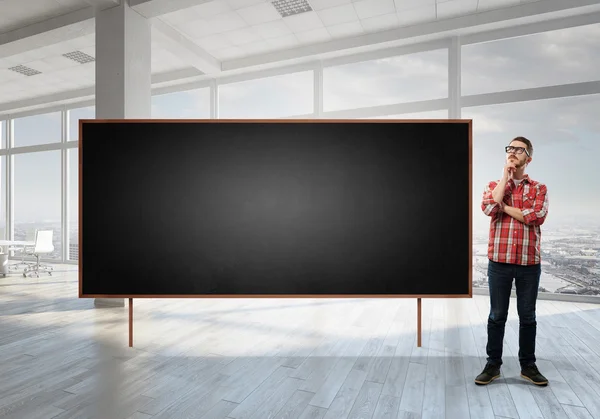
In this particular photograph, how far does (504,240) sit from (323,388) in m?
1.51

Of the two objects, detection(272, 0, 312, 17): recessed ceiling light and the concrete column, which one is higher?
detection(272, 0, 312, 17): recessed ceiling light

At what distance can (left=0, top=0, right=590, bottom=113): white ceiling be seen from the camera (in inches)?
222

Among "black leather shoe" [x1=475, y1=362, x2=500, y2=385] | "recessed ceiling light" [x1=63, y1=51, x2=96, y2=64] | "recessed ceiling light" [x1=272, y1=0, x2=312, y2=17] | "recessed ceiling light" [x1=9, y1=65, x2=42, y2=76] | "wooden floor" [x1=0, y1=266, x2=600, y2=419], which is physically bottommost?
"wooden floor" [x1=0, y1=266, x2=600, y2=419]

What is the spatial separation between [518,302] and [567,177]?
Answer: 3725 millimetres

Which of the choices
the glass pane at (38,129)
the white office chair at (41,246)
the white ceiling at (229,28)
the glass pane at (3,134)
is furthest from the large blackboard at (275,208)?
the glass pane at (3,134)

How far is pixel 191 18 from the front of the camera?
19.9 ft

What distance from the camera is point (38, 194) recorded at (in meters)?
10.2

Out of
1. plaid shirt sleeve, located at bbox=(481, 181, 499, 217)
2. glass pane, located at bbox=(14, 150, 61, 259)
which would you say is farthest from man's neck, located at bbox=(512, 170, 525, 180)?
glass pane, located at bbox=(14, 150, 61, 259)

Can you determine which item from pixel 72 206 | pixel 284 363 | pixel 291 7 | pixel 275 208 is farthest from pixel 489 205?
pixel 72 206

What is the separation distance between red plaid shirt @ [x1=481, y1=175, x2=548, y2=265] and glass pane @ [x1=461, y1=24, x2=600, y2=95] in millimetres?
3827

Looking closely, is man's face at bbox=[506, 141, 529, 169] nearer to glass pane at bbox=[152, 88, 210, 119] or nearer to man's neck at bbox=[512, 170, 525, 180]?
man's neck at bbox=[512, 170, 525, 180]

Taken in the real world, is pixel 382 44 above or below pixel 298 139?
above

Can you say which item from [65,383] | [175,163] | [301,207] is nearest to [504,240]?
[301,207]

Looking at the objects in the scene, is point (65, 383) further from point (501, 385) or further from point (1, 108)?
point (1, 108)
